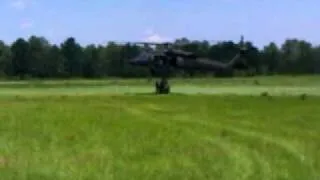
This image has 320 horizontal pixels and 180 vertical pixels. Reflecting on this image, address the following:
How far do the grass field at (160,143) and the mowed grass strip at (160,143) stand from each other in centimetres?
2

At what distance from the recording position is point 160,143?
65.9ft

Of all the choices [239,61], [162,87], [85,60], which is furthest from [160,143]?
[85,60]

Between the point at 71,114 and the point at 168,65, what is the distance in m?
31.6

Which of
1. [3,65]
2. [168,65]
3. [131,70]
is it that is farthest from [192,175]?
[3,65]

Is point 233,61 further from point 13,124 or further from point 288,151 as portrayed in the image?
point 288,151

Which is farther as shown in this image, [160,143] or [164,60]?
[164,60]

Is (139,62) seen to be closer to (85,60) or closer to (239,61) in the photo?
(239,61)

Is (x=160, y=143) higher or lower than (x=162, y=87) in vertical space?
higher

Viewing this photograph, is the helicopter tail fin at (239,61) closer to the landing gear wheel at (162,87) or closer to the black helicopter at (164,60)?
the black helicopter at (164,60)

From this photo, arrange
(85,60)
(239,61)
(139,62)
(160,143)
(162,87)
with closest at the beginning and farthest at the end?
(160,143)
(162,87)
(139,62)
(239,61)
(85,60)

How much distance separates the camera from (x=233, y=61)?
74750 mm

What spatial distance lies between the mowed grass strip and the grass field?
0.02 m

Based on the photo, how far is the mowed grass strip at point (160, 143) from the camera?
15.1m

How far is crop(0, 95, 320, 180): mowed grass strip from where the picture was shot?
15.1m
